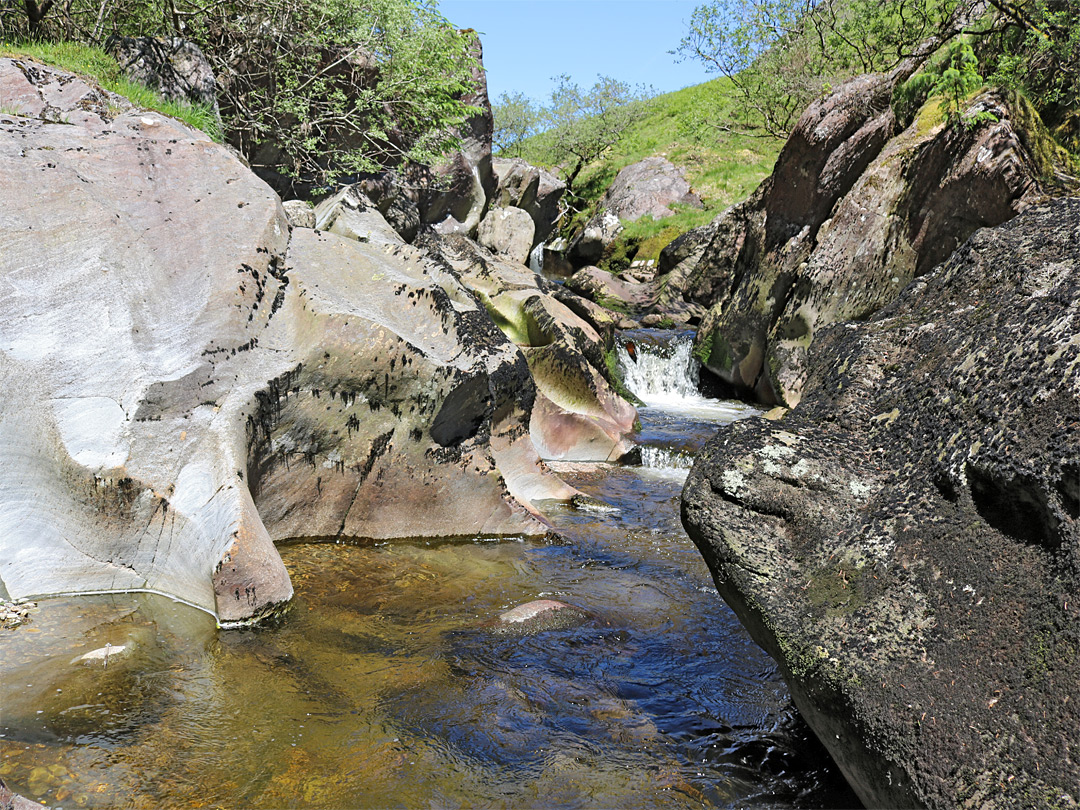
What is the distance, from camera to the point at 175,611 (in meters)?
5.28

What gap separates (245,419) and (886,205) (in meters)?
10.5

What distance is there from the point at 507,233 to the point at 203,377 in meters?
23.3

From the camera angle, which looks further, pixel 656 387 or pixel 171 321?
pixel 656 387

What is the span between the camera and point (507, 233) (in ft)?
93.9

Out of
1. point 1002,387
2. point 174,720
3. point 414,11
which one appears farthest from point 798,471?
point 414,11

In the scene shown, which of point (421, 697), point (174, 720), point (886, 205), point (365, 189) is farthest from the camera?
point (365, 189)

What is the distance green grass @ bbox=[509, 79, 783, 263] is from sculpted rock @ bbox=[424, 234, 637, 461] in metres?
16.0

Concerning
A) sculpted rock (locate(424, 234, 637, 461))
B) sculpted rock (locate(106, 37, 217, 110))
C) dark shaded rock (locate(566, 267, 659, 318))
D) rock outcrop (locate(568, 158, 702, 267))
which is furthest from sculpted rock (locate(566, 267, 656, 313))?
sculpted rock (locate(106, 37, 217, 110))

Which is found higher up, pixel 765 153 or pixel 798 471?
pixel 765 153

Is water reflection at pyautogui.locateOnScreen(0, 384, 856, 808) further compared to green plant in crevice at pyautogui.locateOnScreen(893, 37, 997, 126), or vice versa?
green plant in crevice at pyautogui.locateOnScreen(893, 37, 997, 126)

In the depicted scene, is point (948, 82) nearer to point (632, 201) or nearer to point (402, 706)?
point (402, 706)

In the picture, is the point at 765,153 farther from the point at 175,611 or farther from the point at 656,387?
the point at 175,611

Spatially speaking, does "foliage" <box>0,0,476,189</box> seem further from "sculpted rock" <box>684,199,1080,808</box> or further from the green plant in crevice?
"sculpted rock" <box>684,199,1080,808</box>

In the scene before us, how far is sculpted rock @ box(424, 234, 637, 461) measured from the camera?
Answer: 11125 mm
